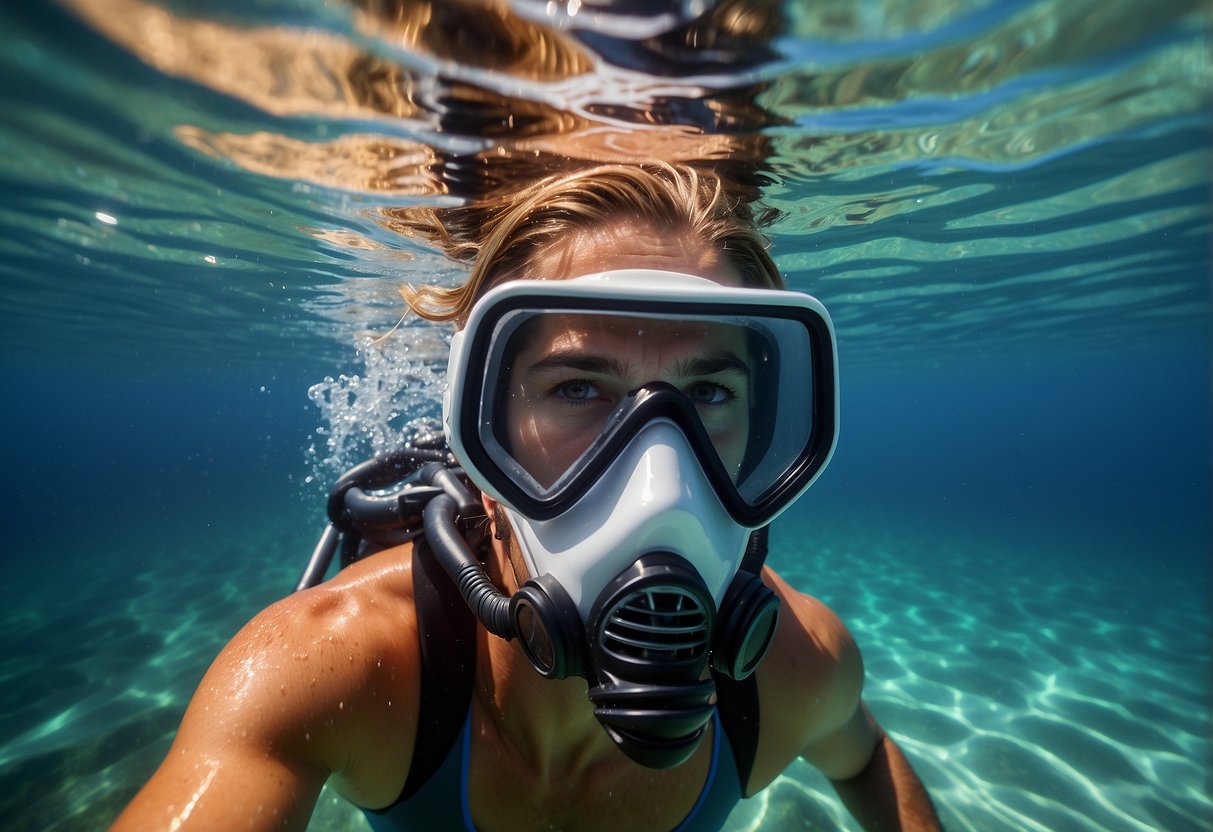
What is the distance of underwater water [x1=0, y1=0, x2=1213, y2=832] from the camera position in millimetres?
4645

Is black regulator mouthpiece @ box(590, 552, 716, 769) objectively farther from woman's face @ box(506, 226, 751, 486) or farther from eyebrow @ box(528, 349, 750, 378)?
eyebrow @ box(528, 349, 750, 378)

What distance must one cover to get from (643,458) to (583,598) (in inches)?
20.9

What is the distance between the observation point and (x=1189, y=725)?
7.76 metres

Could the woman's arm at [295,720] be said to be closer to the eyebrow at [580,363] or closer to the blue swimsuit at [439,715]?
the blue swimsuit at [439,715]

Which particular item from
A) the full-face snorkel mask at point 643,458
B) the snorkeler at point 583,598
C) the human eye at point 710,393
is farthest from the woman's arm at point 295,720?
the human eye at point 710,393

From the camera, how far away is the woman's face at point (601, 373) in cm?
222

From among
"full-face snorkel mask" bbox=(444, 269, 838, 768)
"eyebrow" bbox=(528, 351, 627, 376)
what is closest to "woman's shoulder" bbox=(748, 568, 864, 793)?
"full-face snorkel mask" bbox=(444, 269, 838, 768)

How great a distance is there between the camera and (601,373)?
2.26 metres

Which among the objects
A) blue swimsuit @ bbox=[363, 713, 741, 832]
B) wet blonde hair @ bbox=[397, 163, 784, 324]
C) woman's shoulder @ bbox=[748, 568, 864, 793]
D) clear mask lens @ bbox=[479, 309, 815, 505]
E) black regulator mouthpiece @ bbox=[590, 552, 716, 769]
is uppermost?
wet blonde hair @ bbox=[397, 163, 784, 324]

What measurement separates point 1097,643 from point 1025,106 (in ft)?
35.7

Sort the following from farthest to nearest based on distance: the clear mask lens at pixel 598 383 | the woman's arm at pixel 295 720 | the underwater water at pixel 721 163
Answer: the underwater water at pixel 721 163
the clear mask lens at pixel 598 383
the woman's arm at pixel 295 720

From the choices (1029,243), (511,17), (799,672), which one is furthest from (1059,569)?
(511,17)

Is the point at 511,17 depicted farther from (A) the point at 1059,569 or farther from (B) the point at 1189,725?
(A) the point at 1059,569

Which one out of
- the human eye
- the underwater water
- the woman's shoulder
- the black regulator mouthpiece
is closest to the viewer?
the black regulator mouthpiece
